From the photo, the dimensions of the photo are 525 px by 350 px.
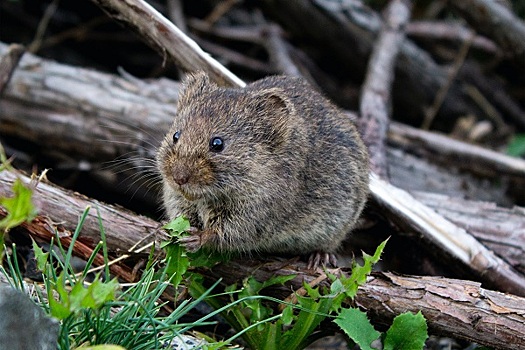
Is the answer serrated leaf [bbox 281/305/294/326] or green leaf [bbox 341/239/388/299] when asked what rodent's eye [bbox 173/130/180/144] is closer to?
serrated leaf [bbox 281/305/294/326]

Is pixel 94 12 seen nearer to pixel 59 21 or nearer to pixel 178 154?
pixel 59 21

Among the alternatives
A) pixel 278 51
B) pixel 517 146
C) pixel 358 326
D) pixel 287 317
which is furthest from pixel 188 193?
pixel 517 146

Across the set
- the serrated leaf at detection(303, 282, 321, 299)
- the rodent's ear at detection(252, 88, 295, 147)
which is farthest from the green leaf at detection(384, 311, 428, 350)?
the rodent's ear at detection(252, 88, 295, 147)

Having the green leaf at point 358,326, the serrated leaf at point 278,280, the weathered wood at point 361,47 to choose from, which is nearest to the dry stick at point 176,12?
the weathered wood at point 361,47

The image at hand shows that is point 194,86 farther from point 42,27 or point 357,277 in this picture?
point 42,27

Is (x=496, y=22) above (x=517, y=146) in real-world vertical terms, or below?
above

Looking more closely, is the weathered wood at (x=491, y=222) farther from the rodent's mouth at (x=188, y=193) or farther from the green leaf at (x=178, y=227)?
the green leaf at (x=178, y=227)
